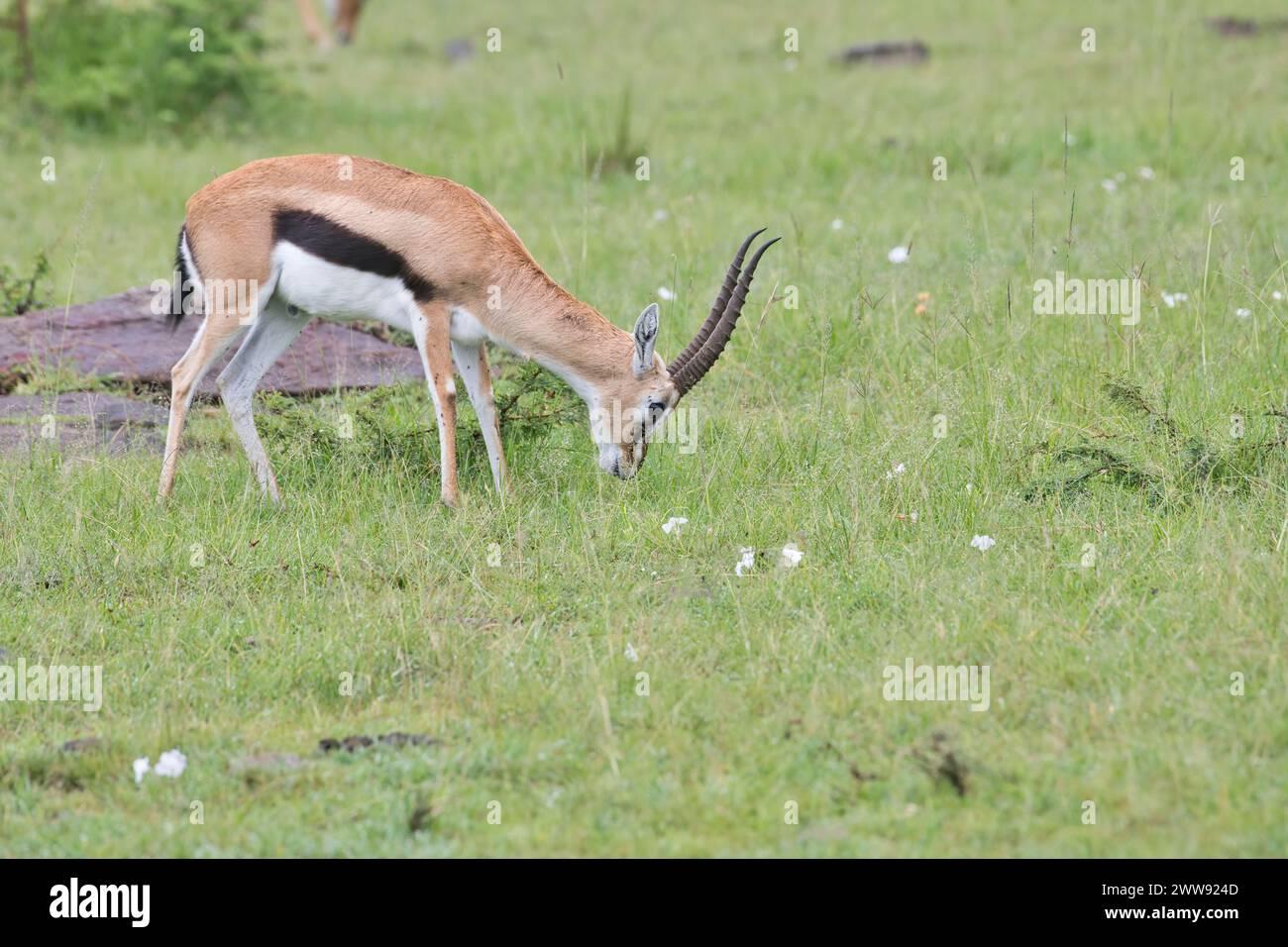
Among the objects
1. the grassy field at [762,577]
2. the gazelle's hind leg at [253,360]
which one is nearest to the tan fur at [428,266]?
the gazelle's hind leg at [253,360]

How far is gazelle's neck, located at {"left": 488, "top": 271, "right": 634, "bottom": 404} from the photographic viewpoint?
6.21m

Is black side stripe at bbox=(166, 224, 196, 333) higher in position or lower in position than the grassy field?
higher

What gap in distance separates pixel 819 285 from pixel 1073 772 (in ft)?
15.0

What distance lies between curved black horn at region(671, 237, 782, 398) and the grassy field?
1.34 feet

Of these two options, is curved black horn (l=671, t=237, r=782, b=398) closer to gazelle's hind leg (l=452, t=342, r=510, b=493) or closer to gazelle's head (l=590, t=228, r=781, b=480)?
gazelle's head (l=590, t=228, r=781, b=480)

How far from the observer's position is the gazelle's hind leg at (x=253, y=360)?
6.45 metres

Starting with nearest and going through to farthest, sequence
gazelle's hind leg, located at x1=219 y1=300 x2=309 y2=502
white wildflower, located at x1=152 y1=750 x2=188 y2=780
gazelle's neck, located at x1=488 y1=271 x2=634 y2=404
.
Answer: white wildflower, located at x1=152 y1=750 x2=188 y2=780, gazelle's neck, located at x1=488 y1=271 x2=634 y2=404, gazelle's hind leg, located at x1=219 y1=300 x2=309 y2=502

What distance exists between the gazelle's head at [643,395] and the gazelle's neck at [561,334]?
0.23 ft

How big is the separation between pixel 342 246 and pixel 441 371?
60 cm

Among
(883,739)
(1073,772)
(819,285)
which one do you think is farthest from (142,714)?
(819,285)

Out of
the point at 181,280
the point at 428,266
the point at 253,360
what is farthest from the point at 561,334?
the point at 181,280

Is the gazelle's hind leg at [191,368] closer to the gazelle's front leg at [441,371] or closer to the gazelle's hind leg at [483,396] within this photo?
the gazelle's front leg at [441,371]

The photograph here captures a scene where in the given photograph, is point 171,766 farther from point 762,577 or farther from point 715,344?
point 715,344

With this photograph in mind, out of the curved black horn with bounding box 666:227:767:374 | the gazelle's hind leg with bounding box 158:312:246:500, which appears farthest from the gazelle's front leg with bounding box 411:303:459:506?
the curved black horn with bounding box 666:227:767:374
